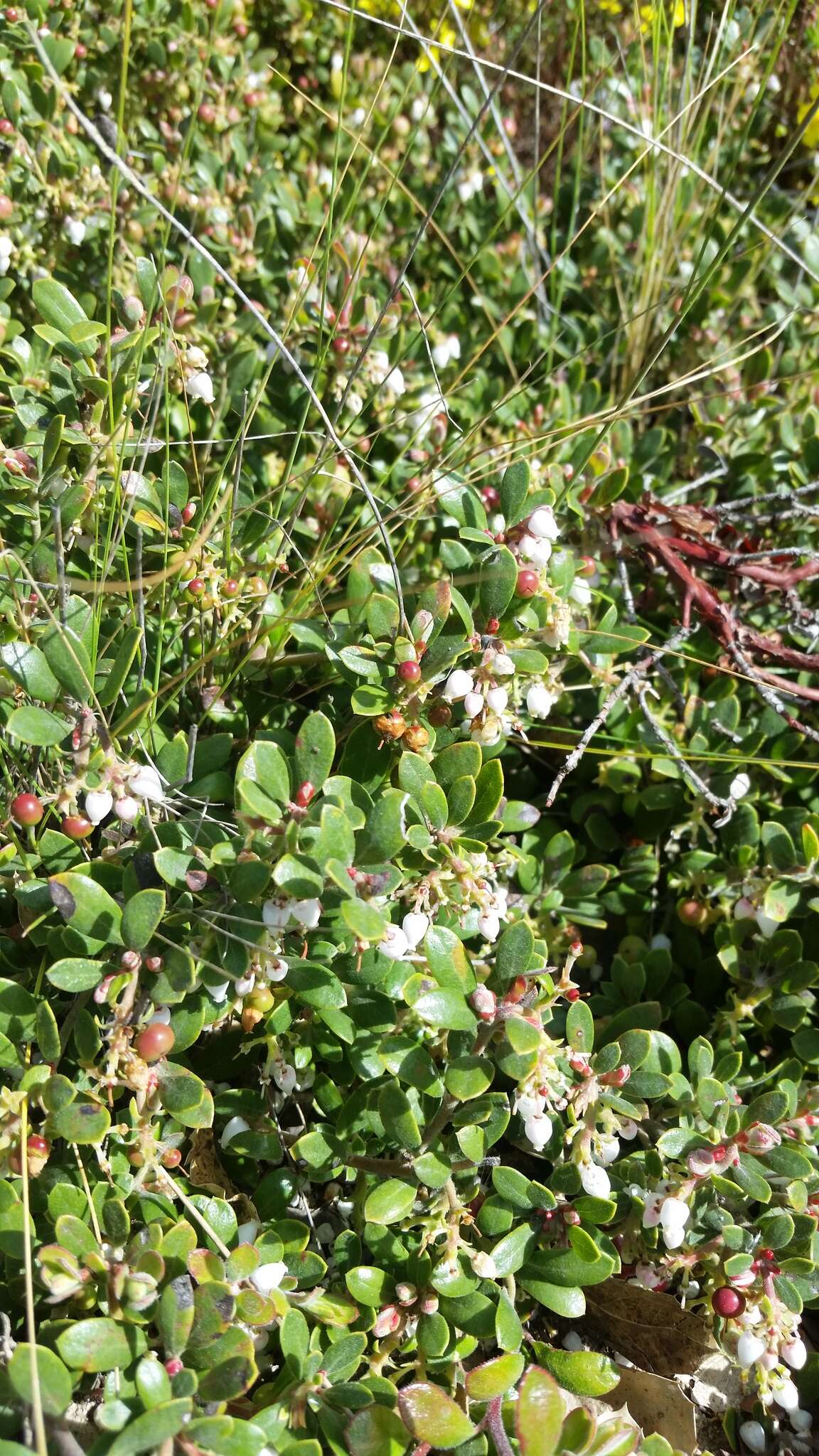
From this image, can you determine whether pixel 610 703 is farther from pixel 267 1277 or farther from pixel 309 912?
pixel 267 1277

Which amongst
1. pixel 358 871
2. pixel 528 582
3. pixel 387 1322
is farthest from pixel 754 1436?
pixel 528 582

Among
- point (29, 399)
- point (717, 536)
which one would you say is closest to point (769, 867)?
point (717, 536)

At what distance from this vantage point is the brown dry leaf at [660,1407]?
51.7 inches

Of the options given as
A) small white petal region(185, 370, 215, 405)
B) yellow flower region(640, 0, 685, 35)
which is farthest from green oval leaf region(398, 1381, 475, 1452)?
yellow flower region(640, 0, 685, 35)

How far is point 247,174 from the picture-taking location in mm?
2062

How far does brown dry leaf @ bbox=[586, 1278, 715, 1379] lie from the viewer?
4.48 feet

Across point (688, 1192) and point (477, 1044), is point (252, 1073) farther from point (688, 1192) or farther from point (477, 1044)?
point (688, 1192)

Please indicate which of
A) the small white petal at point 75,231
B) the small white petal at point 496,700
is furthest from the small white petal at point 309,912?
the small white petal at point 75,231

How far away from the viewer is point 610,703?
1538 millimetres

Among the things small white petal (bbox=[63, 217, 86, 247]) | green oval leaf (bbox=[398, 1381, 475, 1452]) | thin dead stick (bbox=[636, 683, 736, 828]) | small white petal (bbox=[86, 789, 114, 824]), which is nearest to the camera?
green oval leaf (bbox=[398, 1381, 475, 1452])

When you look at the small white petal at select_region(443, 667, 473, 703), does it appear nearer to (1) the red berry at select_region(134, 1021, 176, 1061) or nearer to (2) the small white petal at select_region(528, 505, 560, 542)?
(2) the small white petal at select_region(528, 505, 560, 542)

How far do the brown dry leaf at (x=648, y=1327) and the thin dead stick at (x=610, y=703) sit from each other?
0.66 m

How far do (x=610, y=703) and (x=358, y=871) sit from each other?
23.7 inches

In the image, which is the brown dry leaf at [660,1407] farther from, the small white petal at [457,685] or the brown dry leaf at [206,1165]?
the small white petal at [457,685]
